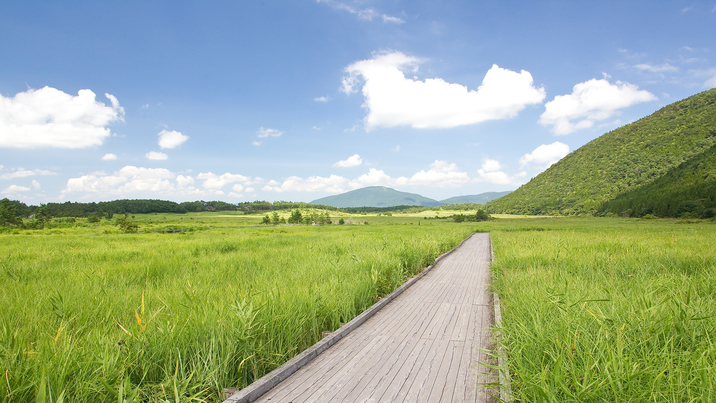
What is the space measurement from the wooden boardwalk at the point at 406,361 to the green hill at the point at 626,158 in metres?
109

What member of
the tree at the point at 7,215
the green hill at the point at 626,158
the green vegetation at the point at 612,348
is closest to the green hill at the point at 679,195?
the green hill at the point at 626,158

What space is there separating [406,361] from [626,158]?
138471 mm

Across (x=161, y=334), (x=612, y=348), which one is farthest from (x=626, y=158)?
(x=161, y=334)

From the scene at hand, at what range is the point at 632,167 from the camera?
100500 mm

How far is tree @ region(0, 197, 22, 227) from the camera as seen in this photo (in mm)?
64375

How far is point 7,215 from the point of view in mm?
65125

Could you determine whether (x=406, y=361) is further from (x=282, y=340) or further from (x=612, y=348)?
(x=612, y=348)

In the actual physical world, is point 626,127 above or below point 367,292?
above

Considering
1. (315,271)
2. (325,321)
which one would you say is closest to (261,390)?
(325,321)

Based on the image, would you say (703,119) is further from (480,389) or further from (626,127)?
(480,389)

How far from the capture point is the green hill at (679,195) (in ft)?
194

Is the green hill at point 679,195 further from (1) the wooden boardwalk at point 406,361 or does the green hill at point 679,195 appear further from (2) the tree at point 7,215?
(2) the tree at point 7,215

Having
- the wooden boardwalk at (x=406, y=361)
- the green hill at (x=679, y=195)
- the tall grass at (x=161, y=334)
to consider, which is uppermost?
the green hill at (x=679, y=195)

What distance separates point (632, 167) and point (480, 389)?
13497 centimetres
